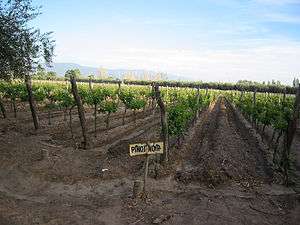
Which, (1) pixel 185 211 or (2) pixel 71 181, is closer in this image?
(1) pixel 185 211

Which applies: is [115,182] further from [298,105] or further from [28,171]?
[298,105]

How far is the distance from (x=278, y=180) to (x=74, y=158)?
26.6ft

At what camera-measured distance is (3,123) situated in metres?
24.3

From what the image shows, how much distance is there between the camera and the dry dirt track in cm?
1030

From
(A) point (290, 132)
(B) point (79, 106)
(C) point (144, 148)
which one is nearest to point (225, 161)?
(A) point (290, 132)

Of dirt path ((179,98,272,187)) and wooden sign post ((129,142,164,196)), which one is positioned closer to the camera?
wooden sign post ((129,142,164,196))

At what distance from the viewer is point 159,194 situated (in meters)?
12.0

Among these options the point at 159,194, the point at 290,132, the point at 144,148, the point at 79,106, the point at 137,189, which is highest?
the point at 79,106

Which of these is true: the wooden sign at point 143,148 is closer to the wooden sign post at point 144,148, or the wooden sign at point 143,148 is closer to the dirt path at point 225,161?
the wooden sign post at point 144,148

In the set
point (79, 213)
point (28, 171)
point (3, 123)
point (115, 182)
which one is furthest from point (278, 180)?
point (3, 123)

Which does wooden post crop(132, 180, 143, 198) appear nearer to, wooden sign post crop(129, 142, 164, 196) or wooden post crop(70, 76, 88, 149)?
wooden sign post crop(129, 142, 164, 196)

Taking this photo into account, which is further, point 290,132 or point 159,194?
point 290,132

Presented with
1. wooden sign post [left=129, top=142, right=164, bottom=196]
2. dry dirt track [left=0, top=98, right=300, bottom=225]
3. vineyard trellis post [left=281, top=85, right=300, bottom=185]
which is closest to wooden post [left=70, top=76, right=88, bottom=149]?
dry dirt track [left=0, top=98, right=300, bottom=225]

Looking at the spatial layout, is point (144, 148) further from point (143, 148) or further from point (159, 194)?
point (159, 194)
